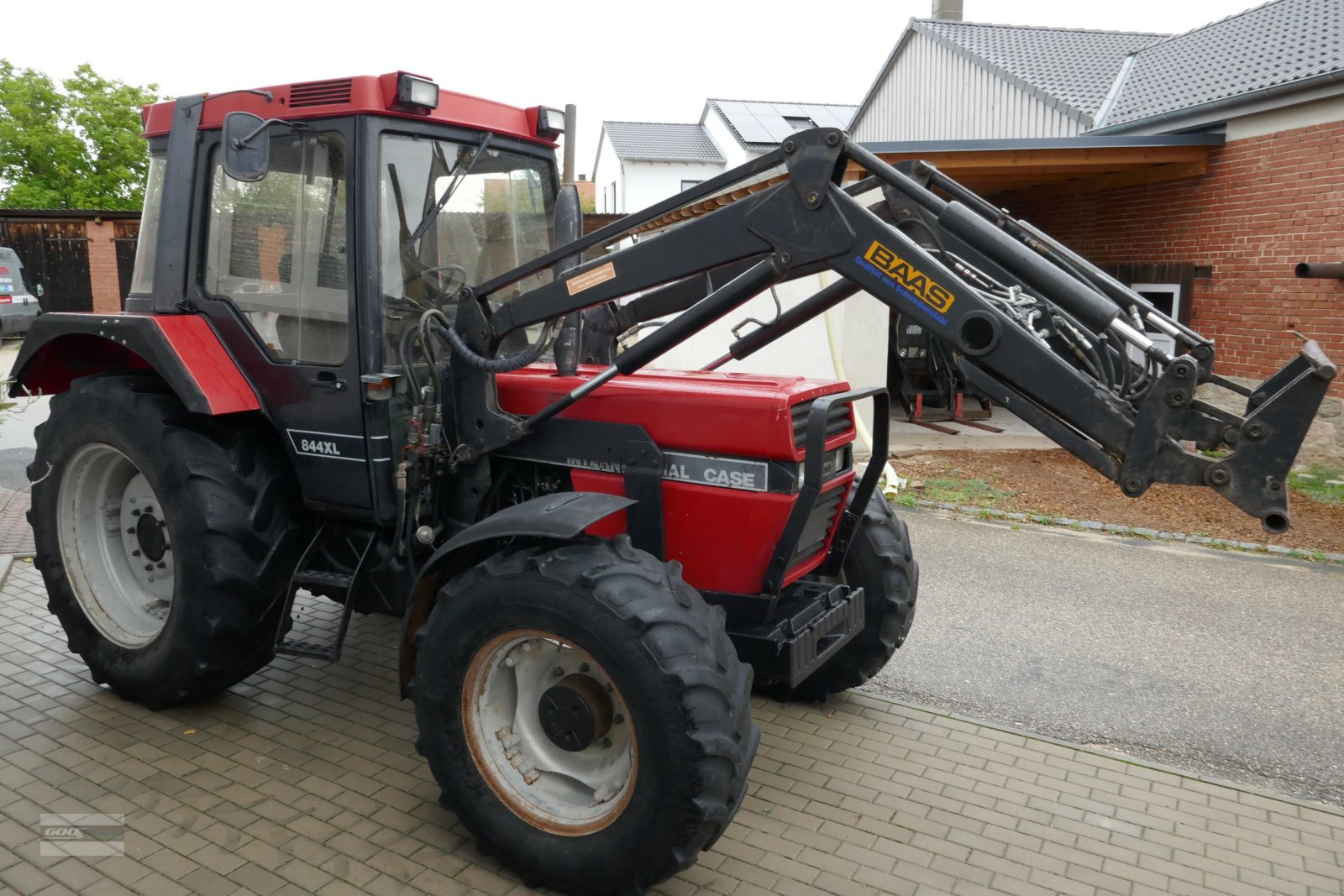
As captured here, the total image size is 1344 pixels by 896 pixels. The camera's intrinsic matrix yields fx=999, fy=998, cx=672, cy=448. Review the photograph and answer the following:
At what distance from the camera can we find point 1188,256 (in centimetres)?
1074

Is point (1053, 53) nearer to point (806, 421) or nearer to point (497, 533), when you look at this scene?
point (806, 421)

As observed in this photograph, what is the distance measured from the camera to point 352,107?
3564 millimetres

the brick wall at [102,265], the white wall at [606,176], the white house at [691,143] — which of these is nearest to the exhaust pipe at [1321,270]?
the brick wall at [102,265]

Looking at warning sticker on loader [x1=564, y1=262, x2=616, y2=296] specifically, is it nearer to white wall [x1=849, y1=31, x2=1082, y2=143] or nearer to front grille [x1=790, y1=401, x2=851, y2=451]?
front grille [x1=790, y1=401, x2=851, y2=451]

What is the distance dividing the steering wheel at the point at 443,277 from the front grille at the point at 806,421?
143 centimetres

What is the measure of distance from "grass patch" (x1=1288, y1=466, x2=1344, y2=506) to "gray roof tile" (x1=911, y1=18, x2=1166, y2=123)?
5.42m

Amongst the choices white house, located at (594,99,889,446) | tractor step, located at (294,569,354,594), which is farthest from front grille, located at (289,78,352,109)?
white house, located at (594,99,889,446)

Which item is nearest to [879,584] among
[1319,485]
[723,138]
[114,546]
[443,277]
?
[443,277]

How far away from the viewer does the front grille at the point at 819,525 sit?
3641 millimetres

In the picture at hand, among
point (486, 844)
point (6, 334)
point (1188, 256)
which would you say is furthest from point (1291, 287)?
point (6, 334)

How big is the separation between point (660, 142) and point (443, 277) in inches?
1404

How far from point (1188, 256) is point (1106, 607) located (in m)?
6.38

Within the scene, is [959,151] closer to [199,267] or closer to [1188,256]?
[1188,256]

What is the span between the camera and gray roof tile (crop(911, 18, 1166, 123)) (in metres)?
13.7
